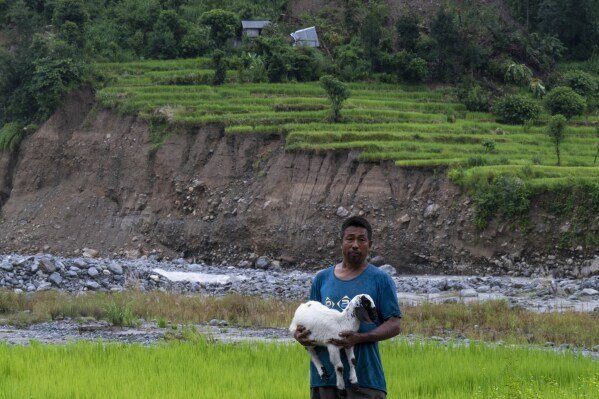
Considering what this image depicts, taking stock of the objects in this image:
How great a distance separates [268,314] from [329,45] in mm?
33888

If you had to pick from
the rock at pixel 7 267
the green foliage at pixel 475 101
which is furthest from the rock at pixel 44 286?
the green foliage at pixel 475 101

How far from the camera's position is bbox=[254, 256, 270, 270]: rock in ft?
126

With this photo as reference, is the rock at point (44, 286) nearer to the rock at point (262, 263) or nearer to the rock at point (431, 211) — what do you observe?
the rock at point (262, 263)

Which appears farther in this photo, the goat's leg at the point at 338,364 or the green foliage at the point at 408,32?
the green foliage at the point at 408,32

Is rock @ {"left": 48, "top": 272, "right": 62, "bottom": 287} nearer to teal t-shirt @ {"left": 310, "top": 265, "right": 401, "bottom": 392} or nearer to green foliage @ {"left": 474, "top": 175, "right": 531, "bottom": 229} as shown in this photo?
green foliage @ {"left": 474, "top": 175, "right": 531, "bottom": 229}

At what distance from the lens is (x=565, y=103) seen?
156 ft

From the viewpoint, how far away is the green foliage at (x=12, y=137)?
4928 cm

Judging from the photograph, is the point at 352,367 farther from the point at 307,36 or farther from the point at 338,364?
the point at 307,36

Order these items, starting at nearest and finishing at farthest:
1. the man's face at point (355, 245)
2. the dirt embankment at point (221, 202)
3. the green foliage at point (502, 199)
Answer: the man's face at point (355, 245), the green foliage at point (502, 199), the dirt embankment at point (221, 202)

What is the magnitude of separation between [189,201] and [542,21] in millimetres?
24543

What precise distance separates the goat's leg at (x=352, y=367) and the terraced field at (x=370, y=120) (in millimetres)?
26031

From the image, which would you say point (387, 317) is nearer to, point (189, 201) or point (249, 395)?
point (249, 395)

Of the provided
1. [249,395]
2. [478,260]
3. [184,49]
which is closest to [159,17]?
[184,49]

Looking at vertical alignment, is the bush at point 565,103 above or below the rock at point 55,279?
above
